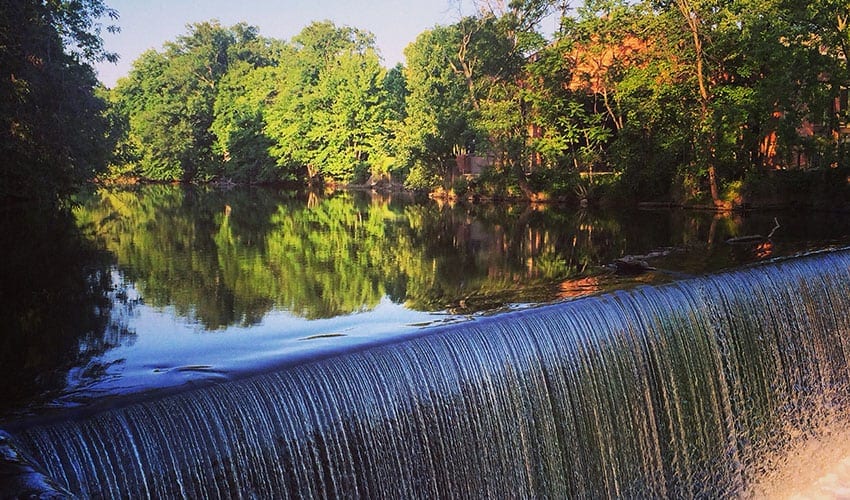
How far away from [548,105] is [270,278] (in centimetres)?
1630

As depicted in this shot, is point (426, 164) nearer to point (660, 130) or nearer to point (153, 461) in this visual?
point (660, 130)

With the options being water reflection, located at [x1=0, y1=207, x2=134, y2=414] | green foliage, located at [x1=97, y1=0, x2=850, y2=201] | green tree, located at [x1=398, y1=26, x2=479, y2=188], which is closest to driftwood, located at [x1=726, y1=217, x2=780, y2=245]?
green foliage, located at [x1=97, y1=0, x2=850, y2=201]

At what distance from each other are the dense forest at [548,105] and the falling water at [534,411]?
26.8ft

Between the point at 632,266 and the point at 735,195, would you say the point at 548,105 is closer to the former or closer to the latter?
the point at 735,195

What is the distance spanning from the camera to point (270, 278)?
9.76 metres

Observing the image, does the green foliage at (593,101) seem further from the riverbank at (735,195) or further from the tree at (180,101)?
the tree at (180,101)

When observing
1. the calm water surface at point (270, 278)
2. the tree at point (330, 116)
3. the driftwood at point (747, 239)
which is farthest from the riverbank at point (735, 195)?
the tree at point (330, 116)

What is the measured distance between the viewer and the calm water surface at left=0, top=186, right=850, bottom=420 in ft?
18.3

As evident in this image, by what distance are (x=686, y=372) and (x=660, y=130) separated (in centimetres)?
1661

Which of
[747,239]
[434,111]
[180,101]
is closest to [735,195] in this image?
[747,239]

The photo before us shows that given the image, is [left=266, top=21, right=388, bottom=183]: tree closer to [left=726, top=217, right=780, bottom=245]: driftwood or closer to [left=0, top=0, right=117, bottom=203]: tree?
[left=0, top=0, right=117, bottom=203]: tree

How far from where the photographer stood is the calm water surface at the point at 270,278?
18.3 ft

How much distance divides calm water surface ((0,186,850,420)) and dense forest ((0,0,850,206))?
87.0 inches

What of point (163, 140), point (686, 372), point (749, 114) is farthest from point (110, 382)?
point (163, 140)
